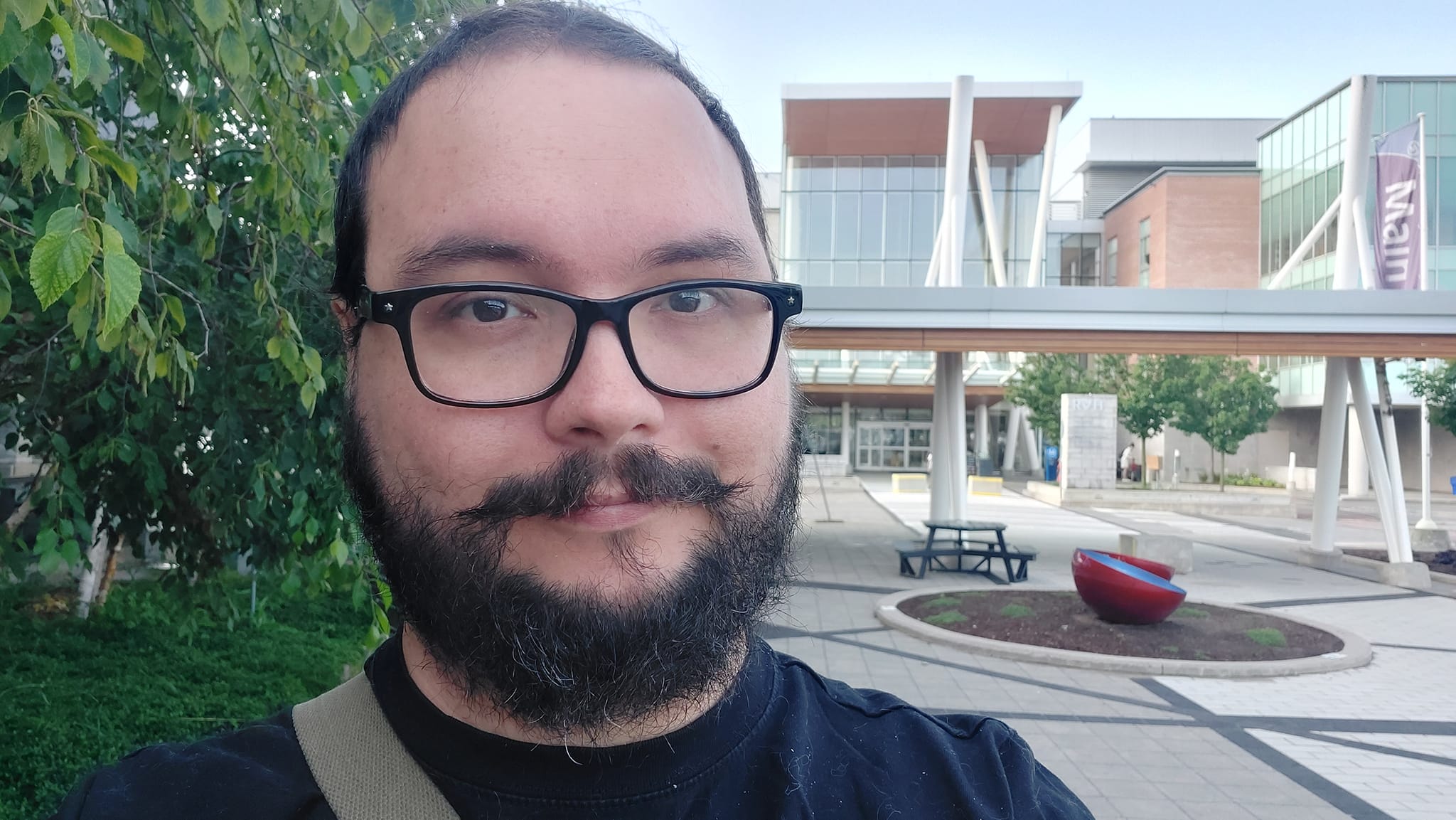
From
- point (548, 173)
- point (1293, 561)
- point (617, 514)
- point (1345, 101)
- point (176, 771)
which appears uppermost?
point (1345, 101)

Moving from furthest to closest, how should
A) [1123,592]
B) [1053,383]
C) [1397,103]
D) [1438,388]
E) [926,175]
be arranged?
[1053,383] → [1397,103] → [926,175] → [1438,388] → [1123,592]

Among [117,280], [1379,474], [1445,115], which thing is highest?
[1445,115]

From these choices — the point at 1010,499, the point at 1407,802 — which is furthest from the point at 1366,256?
the point at 1010,499

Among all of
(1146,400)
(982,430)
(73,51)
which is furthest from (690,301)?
Answer: (982,430)

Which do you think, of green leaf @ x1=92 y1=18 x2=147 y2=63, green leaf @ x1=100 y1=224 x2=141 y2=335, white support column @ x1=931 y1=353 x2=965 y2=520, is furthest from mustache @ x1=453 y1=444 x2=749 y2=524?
white support column @ x1=931 y1=353 x2=965 y2=520

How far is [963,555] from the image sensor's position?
13992mm

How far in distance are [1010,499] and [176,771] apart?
31953 millimetres

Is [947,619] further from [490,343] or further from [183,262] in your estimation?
[490,343]

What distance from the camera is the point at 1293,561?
Result: 16781 mm

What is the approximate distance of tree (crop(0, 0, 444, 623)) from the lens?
198 centimetres

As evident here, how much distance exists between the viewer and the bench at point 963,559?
13.1 metres

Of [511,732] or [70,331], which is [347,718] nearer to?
Answer: [511,732]

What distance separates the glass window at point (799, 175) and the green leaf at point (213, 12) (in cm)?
2935

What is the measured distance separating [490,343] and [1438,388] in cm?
3410
